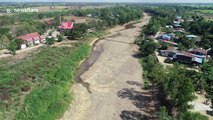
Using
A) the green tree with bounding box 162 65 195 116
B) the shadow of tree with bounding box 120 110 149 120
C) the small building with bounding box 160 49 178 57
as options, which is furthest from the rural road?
the small building with bounding box 160 49 178 57

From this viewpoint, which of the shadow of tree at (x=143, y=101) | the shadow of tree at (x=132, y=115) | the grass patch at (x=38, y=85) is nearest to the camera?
the grass patch at (x=38, y=85)

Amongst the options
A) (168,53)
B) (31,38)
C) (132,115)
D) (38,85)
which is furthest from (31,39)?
(132,115)

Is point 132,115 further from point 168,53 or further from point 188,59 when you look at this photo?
point 168,53

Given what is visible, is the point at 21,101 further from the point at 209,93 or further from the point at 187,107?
the point at 209,93

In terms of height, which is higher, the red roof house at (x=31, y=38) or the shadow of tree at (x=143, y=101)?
the red roof house at (x=31, y=38)

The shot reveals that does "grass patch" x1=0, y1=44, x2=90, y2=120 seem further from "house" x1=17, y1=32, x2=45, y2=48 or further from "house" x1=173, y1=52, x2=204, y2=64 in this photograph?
"house" x1=173, y1=52, x2=204, y2=64

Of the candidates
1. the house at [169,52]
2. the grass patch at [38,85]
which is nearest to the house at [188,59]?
the house at [169,52]

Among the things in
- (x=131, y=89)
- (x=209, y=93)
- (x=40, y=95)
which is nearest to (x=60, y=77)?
(x=40, y=95)

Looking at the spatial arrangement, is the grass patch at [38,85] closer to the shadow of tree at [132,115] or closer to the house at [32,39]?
the shadow of tree at [132,115]
